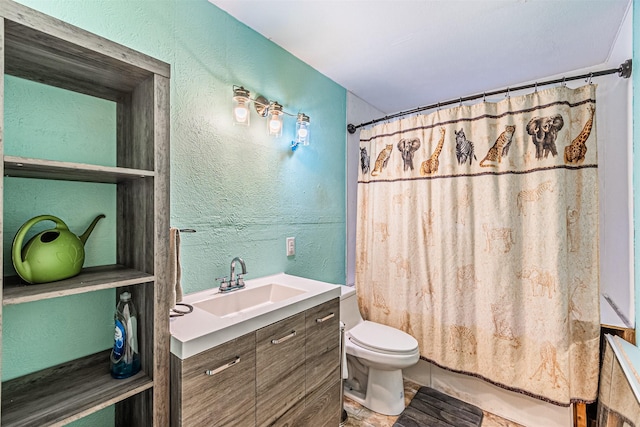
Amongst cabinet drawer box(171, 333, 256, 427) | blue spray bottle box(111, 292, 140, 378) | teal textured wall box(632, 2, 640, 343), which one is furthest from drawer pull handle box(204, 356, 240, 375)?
teal textured wall box(632, 2, 640, 343)

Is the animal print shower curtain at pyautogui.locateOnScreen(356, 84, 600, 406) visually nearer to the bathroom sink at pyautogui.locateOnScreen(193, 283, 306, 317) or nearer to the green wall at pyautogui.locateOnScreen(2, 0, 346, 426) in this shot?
the green wall at pyautogui.locateOnScreen(2, 0, 346, 426)

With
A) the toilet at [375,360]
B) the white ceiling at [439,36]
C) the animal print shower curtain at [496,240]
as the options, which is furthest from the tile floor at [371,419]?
the white ceiling at [439,36]

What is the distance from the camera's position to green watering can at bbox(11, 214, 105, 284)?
78cm

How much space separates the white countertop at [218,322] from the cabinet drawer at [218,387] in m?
0.03

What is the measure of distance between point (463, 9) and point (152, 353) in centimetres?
211

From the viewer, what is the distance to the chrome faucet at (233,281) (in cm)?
147

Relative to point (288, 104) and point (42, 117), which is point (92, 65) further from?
point (288, 104)

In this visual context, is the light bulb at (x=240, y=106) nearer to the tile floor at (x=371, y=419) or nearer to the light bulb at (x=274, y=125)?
the light bulb at (x=274, y=125)

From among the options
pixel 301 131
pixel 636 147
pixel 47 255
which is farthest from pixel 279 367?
pixel 636 147

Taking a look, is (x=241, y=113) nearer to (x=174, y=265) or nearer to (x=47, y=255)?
(x=174, y=265)

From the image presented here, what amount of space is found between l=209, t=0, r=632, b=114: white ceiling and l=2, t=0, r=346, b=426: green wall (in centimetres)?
19

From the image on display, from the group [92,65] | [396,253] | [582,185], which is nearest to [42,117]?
[92,65]

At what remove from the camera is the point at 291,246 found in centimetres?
193

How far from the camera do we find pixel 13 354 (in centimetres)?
92
